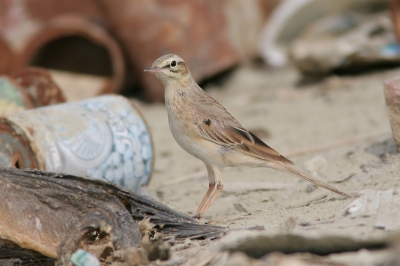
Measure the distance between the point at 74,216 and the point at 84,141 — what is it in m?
1.10

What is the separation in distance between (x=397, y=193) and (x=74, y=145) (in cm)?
219

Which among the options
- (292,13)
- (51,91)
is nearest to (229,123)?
(51,91)

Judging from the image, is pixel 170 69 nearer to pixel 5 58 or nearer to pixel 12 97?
pixel 12 97

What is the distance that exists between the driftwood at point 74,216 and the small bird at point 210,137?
706 millimetres

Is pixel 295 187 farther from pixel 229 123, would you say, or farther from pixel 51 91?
pixel 51 91

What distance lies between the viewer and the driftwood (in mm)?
3021

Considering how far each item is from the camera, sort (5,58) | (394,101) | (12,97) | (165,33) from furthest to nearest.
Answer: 1. (165,33)
2. (5,58)
3. (12,97)
4. (394,101)

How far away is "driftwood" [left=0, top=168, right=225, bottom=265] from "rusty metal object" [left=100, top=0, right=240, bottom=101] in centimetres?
470

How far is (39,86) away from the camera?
17.7 ft

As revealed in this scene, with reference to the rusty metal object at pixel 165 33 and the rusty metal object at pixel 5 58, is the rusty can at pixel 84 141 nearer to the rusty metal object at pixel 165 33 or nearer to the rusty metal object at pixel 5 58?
the rusty metal object at pixel 165 33

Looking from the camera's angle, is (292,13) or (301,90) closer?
(301,90)

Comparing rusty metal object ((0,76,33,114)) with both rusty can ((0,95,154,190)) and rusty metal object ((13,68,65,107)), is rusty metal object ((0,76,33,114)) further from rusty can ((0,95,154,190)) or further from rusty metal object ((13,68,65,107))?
rusty can ((0,95,154,190))

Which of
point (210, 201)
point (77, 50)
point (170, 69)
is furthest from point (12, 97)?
point (77, 50)

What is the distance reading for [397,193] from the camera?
10.3 ft
